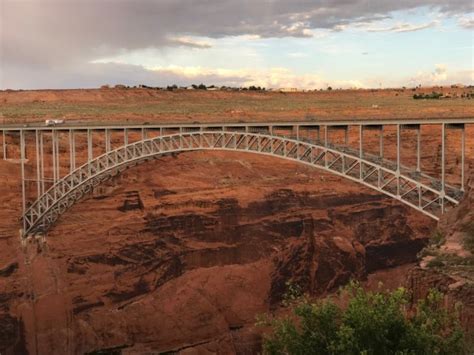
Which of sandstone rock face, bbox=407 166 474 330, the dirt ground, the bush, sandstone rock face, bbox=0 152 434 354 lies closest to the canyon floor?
sandstone rock face, bbox=0 152 434 354

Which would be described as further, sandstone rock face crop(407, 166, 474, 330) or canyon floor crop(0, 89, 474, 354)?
canyon floor crop(0, 89, 474, 354)

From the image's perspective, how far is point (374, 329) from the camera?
1188 centimetres

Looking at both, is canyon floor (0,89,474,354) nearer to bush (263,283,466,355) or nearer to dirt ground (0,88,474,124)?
dirt ground (0,88,474,124)

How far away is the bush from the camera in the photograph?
11.8 m

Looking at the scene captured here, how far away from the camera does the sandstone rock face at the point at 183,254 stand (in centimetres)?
3406

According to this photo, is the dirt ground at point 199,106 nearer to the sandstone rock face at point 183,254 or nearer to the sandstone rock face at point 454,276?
the sandstone rock face at point 183,254

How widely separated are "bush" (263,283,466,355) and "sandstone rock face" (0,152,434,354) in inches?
924

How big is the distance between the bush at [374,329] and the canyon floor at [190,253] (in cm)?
1917

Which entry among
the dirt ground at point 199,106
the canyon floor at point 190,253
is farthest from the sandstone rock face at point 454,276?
the dirt ground at point 199,106

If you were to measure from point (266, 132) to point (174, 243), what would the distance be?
10.9 meters

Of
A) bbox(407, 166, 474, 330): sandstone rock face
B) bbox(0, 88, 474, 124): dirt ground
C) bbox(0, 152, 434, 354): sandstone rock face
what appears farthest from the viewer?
bbox(0, 88, 474, 124): dirt ground

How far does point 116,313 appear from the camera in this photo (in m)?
35.3

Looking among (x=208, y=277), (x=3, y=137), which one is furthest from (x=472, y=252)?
(x=3, y=137)

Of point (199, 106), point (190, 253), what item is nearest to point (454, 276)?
point (190, 253)
